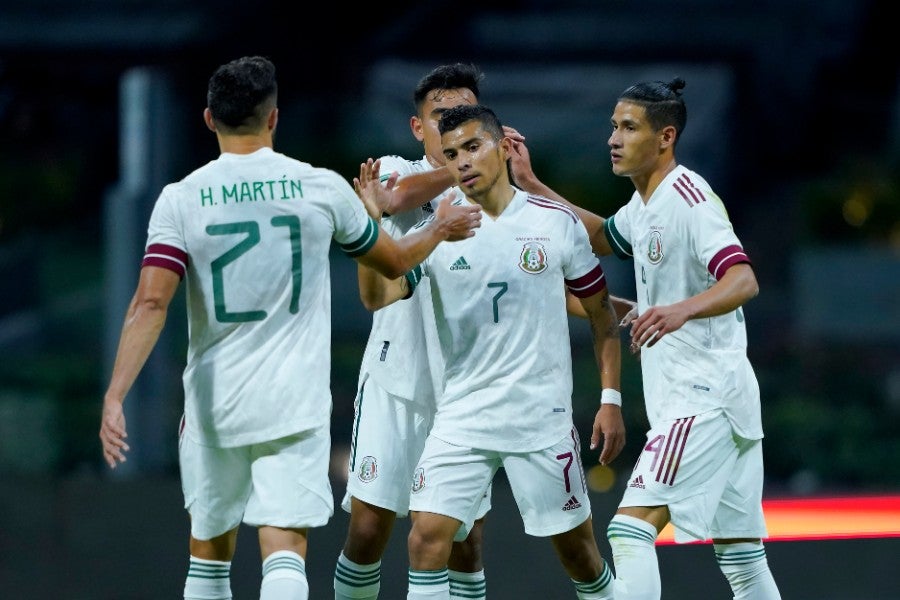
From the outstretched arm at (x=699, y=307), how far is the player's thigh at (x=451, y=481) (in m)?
0.70

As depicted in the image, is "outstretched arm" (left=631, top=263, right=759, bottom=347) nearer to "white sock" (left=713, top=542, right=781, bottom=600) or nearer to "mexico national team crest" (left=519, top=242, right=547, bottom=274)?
"mexico national team crest" (left=519, top=242, right=547, bottom=274)

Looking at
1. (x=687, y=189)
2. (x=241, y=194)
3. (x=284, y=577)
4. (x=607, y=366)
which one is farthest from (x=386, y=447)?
(x=687, y=189)

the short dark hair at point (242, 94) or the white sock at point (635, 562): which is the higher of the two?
the short dark hair at point (242, 94)

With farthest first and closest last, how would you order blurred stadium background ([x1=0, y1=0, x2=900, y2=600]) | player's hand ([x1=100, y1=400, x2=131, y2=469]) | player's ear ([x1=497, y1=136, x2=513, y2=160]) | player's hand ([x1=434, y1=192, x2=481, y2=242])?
1. blurred stadium background ([x1=0, y1=0, x2=900, y2=600])
2. player's ear ([x1=497, y1=136, x2=513, y2=160])
3. player's hand ([x1=434, y1=192, x2=481, y2=242])
4. player's hand ([x1=100, y1=400, x2=131, y2=469])

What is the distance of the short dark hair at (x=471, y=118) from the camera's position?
4660mm

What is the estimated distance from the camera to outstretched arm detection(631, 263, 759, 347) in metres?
4.24

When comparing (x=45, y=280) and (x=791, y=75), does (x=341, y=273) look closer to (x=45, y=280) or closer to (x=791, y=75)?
(x=45, y=280)

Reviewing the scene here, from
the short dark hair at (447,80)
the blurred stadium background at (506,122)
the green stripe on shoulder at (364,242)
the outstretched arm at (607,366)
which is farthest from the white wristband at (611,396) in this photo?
the blurred stadium background at (506,122)

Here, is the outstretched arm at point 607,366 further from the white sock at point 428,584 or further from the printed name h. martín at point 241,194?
the printed name h. martín at point 241,194

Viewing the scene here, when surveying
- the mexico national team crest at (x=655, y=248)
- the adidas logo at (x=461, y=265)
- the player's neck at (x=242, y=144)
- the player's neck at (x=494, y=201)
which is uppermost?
the player's neck at (x=242, y=144)

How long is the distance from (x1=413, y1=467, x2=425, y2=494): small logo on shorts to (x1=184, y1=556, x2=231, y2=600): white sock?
0.68 metres

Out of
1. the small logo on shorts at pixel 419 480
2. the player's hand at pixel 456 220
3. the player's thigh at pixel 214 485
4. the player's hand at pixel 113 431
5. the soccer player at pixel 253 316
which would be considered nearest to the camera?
the player's hand at pixel 113 431

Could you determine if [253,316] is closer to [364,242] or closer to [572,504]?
[364,242]

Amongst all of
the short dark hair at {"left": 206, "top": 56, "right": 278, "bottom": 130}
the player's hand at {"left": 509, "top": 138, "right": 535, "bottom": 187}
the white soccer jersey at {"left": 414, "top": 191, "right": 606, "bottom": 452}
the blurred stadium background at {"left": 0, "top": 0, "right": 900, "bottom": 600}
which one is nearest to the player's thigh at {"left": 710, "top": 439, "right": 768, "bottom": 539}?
the white soccer jersey at {"left": 414, "top": 191, "right": 606, "bottom": 452}
